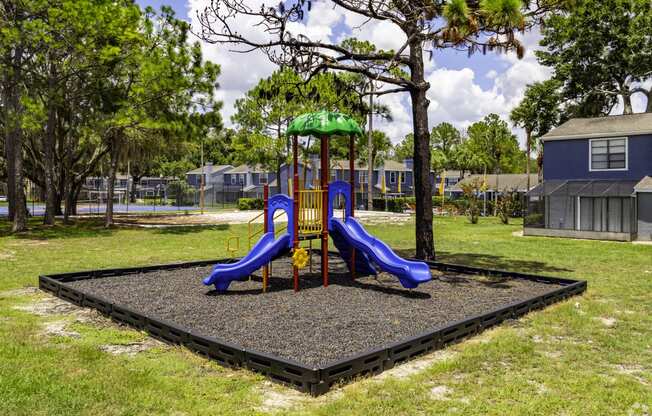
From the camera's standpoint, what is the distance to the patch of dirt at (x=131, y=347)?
21.5ft

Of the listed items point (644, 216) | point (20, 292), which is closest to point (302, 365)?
point (20, 292)

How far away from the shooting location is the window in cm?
2366

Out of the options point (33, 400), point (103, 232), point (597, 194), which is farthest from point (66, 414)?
point (597, 194)

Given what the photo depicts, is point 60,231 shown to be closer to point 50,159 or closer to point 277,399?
point 50,159

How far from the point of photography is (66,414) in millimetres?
4562

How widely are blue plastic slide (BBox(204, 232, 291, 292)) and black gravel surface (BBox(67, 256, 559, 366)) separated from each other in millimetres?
286

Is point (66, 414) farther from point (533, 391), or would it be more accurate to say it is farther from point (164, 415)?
point (533, 391)

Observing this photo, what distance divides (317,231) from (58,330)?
5056mm

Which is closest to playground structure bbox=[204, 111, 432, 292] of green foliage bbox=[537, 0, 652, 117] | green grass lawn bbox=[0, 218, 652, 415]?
green grass lawn bbox=[0, 218, 652, 415]

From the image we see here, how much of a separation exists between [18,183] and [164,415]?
71.6 ft

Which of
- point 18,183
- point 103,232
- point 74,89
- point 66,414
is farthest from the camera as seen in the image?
point 74,89

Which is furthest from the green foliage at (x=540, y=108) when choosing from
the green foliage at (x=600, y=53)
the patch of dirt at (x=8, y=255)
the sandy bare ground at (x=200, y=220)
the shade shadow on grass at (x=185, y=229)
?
the patch of dirt at (x=8, y=255)

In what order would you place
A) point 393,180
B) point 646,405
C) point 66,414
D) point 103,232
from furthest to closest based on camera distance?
point 393,180 → point 103,232 → point 646,405 → point 66,414

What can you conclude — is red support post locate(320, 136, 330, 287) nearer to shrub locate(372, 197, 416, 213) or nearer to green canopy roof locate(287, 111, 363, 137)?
green canopy roof locate(287, 111, 363, 137)
